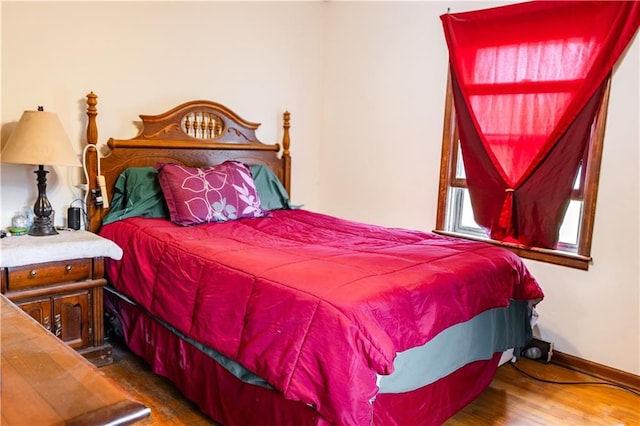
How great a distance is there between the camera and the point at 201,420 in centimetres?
213

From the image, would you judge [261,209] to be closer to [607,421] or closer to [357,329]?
[357,329]

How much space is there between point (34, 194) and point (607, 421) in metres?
3.18

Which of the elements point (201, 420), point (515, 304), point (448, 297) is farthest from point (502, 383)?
point (201, 420)

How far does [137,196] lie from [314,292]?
1.69 meters

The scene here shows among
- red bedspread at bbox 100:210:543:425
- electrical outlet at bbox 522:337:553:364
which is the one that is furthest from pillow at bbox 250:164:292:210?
electrical outlet at bbox 522:337:553:364

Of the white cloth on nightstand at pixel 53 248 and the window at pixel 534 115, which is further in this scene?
the window at pixel 534 115

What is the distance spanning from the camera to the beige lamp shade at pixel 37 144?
7.88 feet

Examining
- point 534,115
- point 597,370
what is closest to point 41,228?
point 534,115

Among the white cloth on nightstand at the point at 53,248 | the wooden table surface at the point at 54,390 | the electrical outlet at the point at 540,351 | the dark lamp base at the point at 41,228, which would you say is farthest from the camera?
the electrical outlet at the point at 540,351

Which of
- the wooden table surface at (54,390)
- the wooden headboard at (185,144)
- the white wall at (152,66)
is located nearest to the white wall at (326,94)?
the white wall at (152,66)

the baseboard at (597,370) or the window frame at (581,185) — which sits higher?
the window frame at (581,185)

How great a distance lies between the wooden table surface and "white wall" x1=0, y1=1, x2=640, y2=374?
217 centimetres

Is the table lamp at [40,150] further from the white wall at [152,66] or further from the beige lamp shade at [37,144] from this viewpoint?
the white wall at [152,66]

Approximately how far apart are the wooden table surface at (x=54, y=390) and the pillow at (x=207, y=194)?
1955 millimetres
